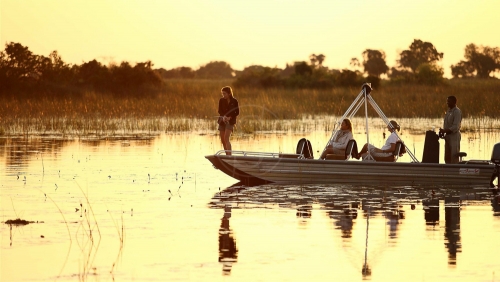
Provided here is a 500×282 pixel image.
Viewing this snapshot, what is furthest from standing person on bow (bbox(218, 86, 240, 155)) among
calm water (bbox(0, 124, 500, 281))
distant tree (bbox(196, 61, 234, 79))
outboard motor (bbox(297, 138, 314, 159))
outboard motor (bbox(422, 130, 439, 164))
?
distant tree (bbox(196, 61, 234, 79))

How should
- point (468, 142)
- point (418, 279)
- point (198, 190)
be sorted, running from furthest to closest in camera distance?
point (468, 142), point (198, 190), point (418, 279)

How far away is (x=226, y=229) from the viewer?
15062 millimetres

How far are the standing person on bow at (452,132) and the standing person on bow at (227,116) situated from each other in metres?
4.44

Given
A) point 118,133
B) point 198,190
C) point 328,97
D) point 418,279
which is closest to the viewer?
point 418,279

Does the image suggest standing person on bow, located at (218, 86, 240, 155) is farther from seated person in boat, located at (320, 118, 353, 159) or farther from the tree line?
the tree line

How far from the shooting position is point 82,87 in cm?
5834

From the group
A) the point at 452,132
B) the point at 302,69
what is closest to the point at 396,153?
the point at 452,132

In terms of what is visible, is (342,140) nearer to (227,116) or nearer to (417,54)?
(227,116)

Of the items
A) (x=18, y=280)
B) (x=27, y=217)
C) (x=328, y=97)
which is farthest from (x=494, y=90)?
(x=18, y=280)

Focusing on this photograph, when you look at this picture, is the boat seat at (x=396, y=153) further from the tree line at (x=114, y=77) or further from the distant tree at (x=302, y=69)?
the distant tree at (x=302, y=69)

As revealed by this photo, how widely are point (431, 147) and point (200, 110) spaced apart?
86.7 feet

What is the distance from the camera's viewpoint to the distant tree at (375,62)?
121594 mm

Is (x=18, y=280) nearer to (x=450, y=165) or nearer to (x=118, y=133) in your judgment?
(x=450, y=165)

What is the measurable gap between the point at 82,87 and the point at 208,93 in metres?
6.79
